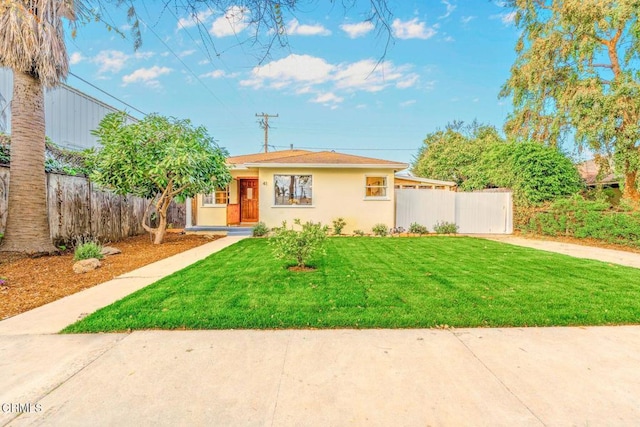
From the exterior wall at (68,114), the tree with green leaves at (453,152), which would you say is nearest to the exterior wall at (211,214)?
the exterior wall at (68,114)

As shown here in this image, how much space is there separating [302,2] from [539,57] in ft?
50.5

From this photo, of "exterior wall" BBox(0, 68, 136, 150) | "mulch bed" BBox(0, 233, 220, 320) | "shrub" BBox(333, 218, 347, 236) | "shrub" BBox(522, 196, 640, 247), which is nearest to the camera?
"mulch bed" BBox(0, 233, 220, 320)

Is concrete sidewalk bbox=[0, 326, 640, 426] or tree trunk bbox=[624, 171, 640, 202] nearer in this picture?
concrete sidewalk bbox=[0, 326, 640, 426]

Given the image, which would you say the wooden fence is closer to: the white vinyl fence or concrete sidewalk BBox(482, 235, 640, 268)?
the white vinyl fence

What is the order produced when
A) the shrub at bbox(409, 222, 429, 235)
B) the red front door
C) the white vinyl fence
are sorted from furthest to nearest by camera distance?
1. the red front door
2. the white vinyl fence
3. the shrub at bbox(409, 222, 429, 235)

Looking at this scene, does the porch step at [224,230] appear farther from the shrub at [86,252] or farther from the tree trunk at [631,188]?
the tree trunk at [631,188]

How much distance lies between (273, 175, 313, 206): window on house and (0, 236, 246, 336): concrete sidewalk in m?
6.64

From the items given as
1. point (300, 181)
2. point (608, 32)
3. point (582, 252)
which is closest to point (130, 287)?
point (300, 181)

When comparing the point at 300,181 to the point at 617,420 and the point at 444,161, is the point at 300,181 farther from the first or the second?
the point at 444,161

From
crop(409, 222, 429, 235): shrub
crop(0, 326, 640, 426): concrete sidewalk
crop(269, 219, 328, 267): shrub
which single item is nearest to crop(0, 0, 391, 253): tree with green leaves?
crop(0, 326, 640, 426): concrete sidewalk

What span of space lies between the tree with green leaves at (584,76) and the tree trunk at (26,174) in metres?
14.8

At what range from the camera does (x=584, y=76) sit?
41.5ft

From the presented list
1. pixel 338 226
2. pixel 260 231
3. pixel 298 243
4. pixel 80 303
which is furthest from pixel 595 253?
pixel 80 303

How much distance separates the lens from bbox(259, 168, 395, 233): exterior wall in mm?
12930
